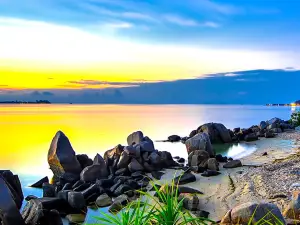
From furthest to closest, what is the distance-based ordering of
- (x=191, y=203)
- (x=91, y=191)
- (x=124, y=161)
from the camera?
(x=124, y=161) < (x=91, y=191) < (x=191, y=203)

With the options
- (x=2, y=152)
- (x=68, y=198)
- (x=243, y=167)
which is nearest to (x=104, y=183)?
(x=68, y=198)

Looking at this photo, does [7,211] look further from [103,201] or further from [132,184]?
[132,184]

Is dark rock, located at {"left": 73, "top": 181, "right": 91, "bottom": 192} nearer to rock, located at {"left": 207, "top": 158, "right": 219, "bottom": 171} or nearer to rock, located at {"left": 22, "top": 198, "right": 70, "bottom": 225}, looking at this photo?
rock, located at {"left": 22, "top": 198, "right": 70, "bottom": 225}

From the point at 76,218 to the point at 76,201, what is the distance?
0.61m

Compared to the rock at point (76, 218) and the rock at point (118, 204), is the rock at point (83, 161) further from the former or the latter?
the rock at point (76, 218)

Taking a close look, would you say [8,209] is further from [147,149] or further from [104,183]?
[147,149]

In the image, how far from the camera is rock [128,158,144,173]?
552 inches

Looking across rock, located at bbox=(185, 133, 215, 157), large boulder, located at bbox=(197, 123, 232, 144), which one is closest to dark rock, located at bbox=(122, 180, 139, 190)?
rock, located at bbox=(185, 133, 215, 157)

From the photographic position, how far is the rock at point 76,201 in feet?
32.6

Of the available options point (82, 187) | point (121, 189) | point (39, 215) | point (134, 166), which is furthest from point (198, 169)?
point (39, 215)

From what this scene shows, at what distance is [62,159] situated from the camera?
14.1 metres

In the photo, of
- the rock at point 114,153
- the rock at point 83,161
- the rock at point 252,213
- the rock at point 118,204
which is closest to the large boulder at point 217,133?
the rock at point 114,153

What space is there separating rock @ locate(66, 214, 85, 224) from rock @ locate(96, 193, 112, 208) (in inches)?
27.4

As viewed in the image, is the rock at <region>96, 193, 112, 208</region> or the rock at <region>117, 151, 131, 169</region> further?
the rock at <region>117, 151, 131, 169</region>
